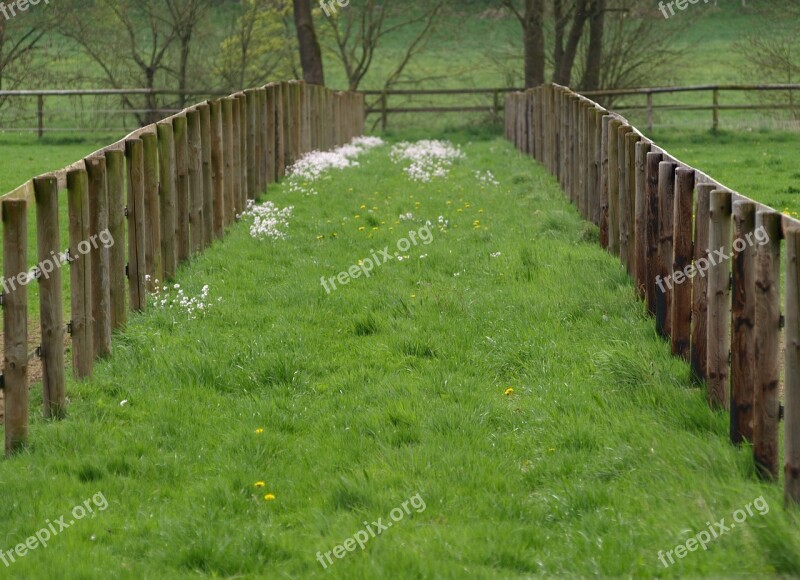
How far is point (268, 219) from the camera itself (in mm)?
13109

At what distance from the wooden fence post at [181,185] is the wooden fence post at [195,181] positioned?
9.9 inches

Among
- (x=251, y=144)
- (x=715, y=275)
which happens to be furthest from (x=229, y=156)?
(x=715, y=275)

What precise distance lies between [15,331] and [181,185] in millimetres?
4711

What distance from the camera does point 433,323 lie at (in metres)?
8.50

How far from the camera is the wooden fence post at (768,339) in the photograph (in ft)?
16.9

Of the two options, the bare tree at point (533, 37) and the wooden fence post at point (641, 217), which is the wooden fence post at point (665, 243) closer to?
the wooden fence post at point (641, 217)

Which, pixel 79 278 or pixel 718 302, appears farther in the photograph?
pixel 79 278

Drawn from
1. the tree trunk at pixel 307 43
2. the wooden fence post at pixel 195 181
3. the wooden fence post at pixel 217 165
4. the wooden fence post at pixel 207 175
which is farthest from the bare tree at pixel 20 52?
the wooden fence post at pixel 195 181

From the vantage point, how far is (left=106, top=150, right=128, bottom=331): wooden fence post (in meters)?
8.09

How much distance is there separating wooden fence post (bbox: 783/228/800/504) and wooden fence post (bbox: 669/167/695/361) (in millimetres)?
2136

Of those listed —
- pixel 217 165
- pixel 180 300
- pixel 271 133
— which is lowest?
pixel 180 300

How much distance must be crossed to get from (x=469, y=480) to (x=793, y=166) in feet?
47.2

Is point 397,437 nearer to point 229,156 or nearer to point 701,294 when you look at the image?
point 701,294

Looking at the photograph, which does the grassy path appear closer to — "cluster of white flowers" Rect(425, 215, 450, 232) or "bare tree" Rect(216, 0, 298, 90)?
"cluster of white flowers" Rect(425, 215, 450, 232)
